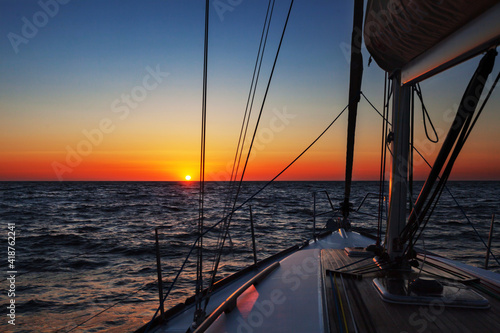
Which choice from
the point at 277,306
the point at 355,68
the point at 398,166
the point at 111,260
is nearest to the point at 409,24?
the point at 398,166

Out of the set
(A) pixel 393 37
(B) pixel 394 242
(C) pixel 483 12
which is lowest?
(B) pixel 394 242

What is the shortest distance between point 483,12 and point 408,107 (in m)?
1.76

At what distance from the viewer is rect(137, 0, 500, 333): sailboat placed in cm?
239

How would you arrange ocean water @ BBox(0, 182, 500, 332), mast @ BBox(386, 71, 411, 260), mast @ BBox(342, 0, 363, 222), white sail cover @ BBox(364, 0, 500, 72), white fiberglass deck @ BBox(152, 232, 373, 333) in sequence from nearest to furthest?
1. white sail cover @ BBox(364, 0, 500, 72)
2. white fiberglass deck @ BBox(152, 232, 373, 333)
3. mast @ BBox(386, 71, 411, 260)
4. mast @ BBox(342, 0, 363, 222)
5. ocean water @ BBox(0, 182, 500, 332)

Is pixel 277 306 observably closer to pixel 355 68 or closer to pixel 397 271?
pixel 397 271

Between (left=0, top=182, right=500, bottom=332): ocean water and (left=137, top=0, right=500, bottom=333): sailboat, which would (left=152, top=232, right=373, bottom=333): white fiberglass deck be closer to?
(left=137, top=0, right=500, bottom=333): sailboat

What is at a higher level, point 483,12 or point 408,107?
point 483,12

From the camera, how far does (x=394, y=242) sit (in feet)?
12.7

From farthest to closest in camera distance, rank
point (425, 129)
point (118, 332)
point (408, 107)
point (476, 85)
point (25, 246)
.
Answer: point (25, 246) → point (118, 332) → point (408, 107) → point (425, 129) → point (476, 85)

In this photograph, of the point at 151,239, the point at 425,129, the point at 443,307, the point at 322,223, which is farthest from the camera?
the point at 322,223

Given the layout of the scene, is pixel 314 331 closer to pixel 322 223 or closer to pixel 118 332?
pixel 118 332

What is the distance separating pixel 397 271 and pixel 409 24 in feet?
8.24

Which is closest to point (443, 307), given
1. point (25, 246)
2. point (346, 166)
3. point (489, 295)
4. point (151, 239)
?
point (489, 295)

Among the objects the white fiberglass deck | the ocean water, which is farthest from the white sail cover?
the white fiberglass deck
